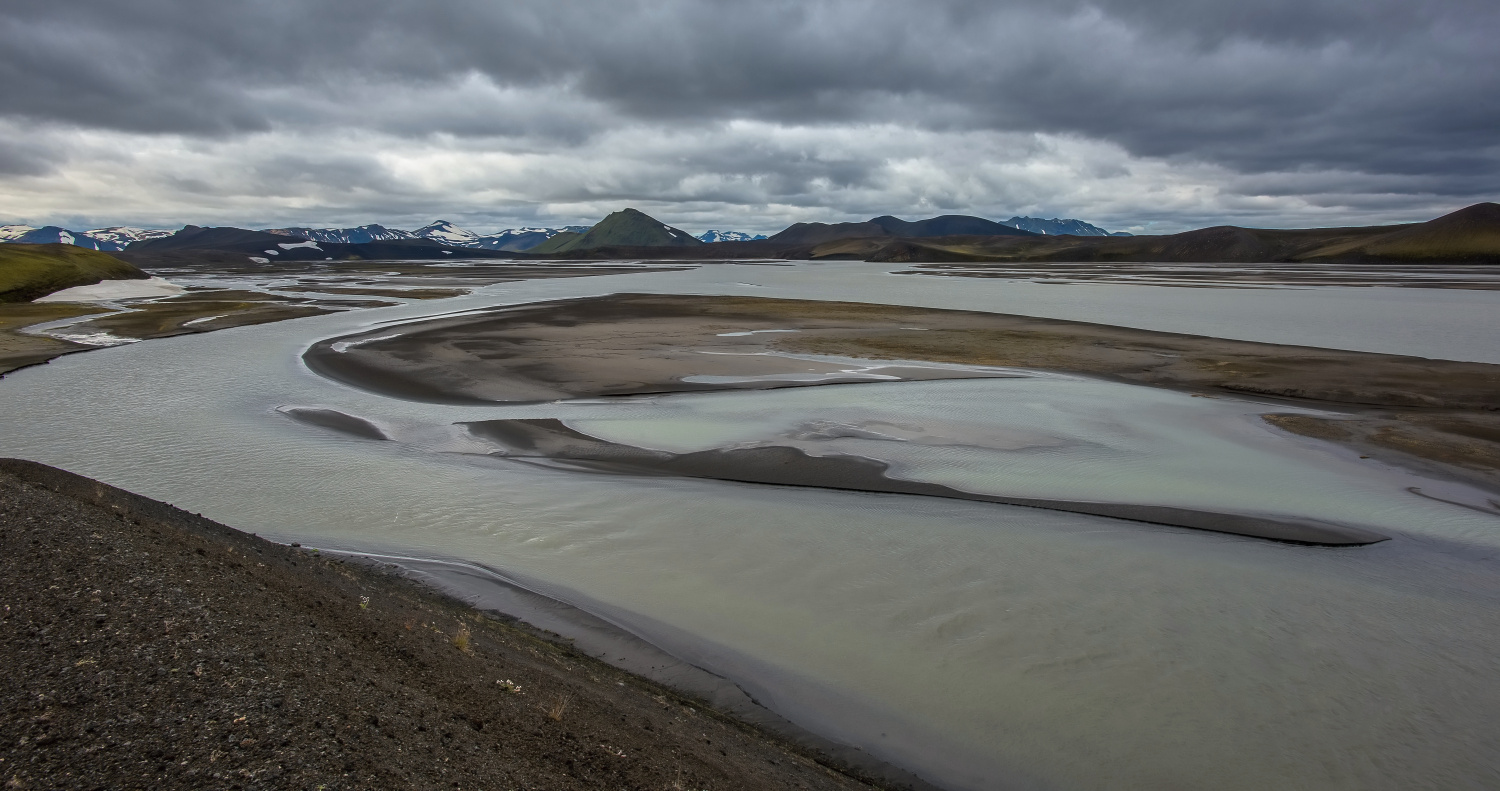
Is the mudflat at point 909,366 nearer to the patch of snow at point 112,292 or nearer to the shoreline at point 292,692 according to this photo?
the shoreline at point 292,692

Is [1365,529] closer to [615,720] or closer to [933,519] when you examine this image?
[933,519]

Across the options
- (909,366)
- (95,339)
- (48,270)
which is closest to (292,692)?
(909,366)

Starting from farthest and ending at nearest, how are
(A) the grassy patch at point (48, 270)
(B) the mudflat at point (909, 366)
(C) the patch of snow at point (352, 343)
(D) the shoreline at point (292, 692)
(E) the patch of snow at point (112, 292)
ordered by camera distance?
(E) the patch of snow at point (112, 292) → (A) the grassy patch at point (48, 270) → (C) the patch of snow at point (352, 343) → (B) the mudflat at point (909, 366) → (D) the shoreline at point (292, 692)

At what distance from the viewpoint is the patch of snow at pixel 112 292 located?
2362 inches

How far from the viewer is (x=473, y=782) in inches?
204

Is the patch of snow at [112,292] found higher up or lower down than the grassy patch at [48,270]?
lower down

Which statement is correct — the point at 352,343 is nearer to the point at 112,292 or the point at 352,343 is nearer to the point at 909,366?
the point at 909,366

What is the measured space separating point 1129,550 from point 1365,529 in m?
4.49

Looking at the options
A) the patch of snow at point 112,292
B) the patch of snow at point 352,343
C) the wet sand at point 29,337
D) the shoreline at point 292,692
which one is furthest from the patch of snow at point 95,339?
the shoreline at point 292,692

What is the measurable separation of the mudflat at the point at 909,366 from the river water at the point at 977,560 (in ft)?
7.20

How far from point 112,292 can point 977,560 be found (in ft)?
265

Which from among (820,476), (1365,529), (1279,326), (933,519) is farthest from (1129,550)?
(1279,326)

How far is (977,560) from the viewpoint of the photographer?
476 inches

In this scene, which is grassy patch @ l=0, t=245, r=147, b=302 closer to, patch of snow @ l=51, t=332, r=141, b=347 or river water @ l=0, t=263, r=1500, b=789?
patch of snow @ l=51, t=332, r=141, b=347
